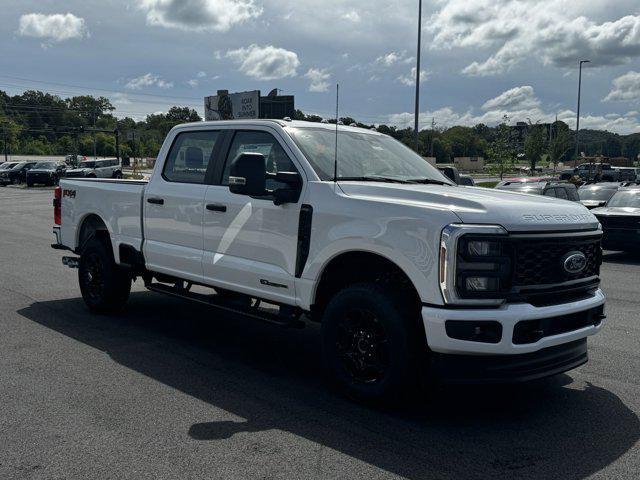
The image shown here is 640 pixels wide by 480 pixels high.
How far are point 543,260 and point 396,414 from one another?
1421 mm

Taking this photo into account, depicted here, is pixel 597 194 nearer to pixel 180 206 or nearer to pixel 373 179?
pixel 373 179

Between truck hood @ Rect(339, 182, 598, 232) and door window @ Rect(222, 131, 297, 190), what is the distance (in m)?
0.67

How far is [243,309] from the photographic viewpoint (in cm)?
558

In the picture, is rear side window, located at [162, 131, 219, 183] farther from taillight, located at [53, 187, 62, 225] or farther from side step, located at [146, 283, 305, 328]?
taillight, located at [53, 187, 62, 225]

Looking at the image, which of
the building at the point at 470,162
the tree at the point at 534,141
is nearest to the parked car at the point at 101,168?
the tree at the point at 534,141

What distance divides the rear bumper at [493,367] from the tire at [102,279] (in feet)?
13.6

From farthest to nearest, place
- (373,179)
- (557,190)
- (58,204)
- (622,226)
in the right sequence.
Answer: (557,190) < (622,226) < (58,204) < (373,179)

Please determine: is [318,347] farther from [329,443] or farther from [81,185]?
[81,185]

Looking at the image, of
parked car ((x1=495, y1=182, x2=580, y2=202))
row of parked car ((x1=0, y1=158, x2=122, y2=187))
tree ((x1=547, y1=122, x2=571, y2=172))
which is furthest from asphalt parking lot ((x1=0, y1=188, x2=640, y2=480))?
tree ((x1=547, y1=122, x2=571, y2=172))

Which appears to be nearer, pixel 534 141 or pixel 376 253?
pixel 376 253

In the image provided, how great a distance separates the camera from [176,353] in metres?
6.00

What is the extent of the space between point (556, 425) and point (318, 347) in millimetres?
2522

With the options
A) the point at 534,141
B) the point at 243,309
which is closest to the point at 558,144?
the point at 534,141

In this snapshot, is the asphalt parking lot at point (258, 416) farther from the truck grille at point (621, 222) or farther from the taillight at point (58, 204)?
the truck grille at point (621, 222)
